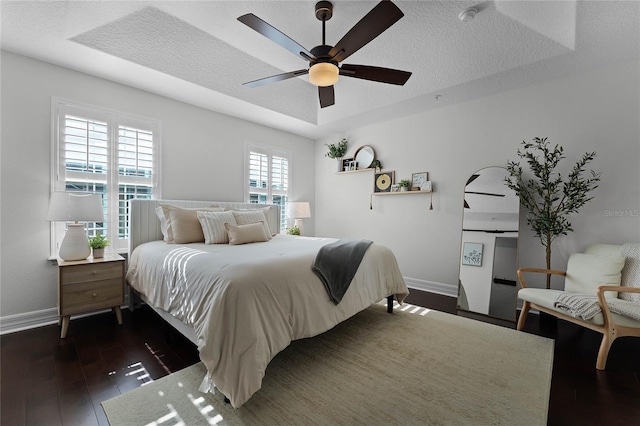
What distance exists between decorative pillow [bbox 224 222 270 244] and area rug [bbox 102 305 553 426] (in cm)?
128

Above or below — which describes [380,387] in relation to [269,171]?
below

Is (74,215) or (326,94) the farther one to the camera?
(326,94)

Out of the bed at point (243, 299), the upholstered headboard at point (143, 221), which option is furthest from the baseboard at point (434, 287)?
the upholstered headboard at point (143, 221)

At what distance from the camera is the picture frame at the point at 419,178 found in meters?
4.22

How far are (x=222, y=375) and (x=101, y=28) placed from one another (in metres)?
3.08

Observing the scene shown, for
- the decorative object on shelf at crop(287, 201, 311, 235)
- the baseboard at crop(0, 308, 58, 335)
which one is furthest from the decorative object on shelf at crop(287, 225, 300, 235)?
the baseboard at crop(0, 308, 58, 335)

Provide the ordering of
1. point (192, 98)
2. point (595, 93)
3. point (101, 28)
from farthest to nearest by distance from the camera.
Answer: point (192, 98) < point (595, 93) < point (101, 28)

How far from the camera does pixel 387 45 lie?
9.54 ft

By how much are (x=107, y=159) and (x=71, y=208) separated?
841mm

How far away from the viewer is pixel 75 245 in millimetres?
2674

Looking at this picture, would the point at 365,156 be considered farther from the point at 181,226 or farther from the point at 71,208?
the point at 71,208

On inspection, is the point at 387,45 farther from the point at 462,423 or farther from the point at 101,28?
the point at 462,423

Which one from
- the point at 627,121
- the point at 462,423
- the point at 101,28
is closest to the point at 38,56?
the point at 101,28

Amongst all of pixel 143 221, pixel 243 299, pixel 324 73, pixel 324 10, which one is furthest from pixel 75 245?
pixel 324 10
